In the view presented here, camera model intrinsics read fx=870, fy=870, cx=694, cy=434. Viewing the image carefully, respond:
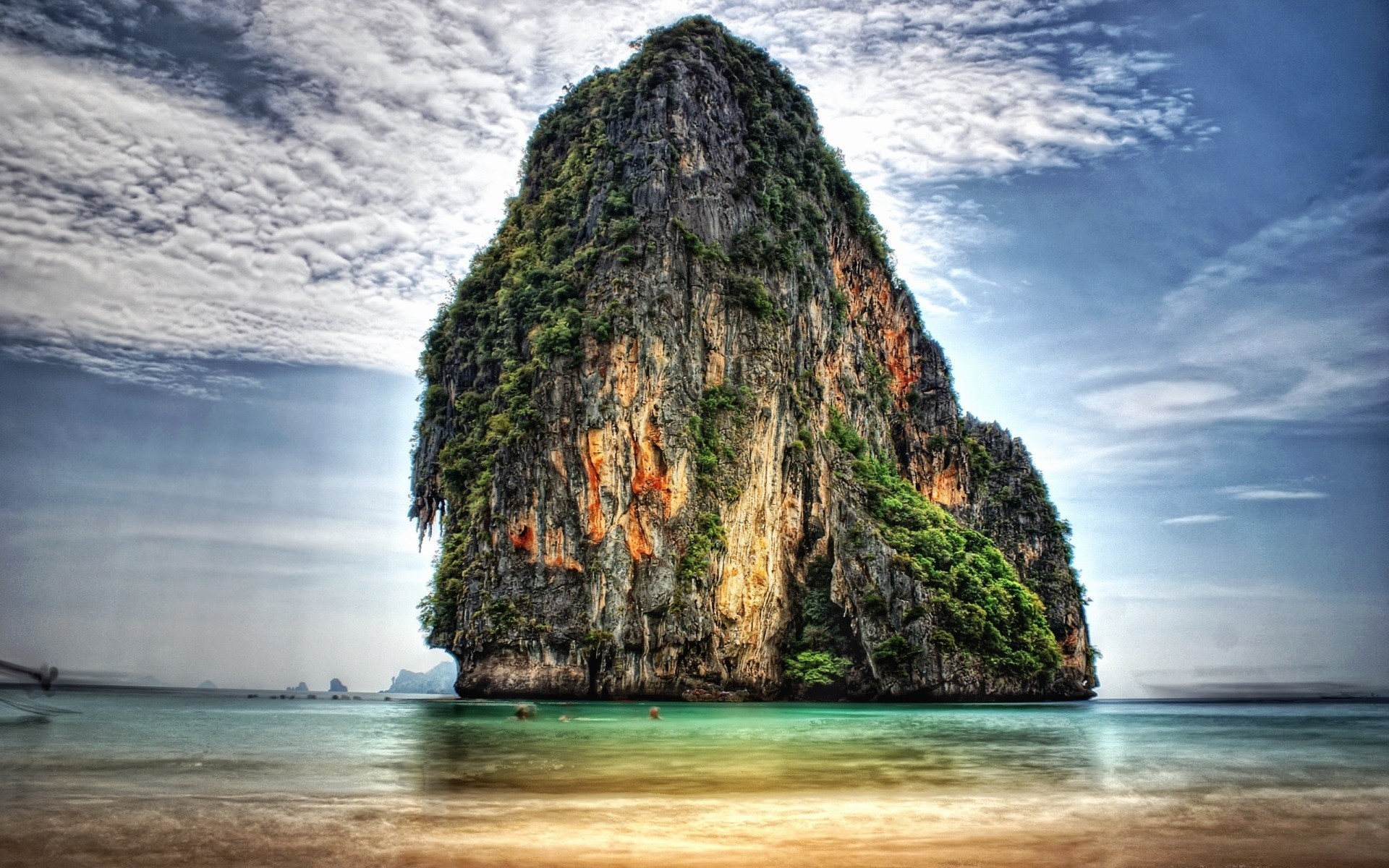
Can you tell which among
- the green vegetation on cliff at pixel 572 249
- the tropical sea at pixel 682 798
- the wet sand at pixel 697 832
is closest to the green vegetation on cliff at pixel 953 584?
the green vegetation on cliff at pixel 572 249

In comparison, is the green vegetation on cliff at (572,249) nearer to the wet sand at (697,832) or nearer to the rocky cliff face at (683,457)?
the rocky cliff face at (683,457)

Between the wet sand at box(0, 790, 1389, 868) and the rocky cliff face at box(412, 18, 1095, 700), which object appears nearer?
the wet sand at box(0, 790, 1389, 868)

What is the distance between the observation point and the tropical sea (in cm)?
682

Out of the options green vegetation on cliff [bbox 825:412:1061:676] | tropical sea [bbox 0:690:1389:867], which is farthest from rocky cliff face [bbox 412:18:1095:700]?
tropical sea [bbox 0:690:1389:867]

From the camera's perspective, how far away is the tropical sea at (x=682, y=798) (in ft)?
22.4

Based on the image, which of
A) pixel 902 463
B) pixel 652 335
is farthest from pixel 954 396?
pixel 652 335

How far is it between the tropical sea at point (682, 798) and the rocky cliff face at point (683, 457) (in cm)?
1780

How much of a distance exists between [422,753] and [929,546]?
1239 inches

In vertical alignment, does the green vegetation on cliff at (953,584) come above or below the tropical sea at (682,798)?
above

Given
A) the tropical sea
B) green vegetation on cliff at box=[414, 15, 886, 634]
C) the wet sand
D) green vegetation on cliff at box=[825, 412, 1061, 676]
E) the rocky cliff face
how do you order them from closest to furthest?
1. the wet sand
2. the tropical sea
3. the rocky cliff face
4. green vegetation on cliff at box=[825, 412, 1061, 676]
5. green vegetation on cliff at box=[414, 15, 886, 634]

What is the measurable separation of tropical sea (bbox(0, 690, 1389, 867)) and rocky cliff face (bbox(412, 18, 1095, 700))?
17.8 meters

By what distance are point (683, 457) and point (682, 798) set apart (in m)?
28.7

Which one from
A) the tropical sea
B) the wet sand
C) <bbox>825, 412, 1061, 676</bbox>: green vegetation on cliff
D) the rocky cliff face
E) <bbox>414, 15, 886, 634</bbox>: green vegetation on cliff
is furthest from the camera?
<bbox>414, 15, 886, 634</bbox>: green vegetation on cliff

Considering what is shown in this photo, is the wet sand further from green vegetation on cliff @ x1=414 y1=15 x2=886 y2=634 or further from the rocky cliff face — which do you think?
green vegetation on cliff @ x1=414 y1=15 x2=886 y2=634
